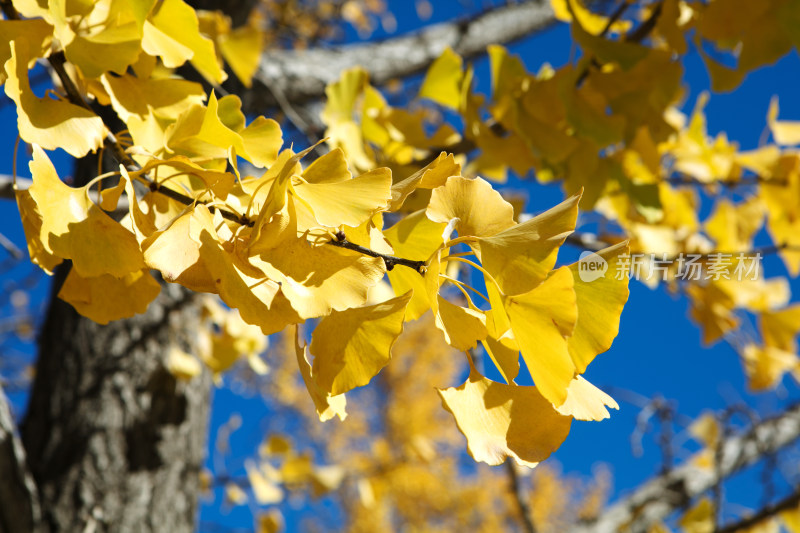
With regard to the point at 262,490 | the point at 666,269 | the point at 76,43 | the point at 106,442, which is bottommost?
the point at 262,490

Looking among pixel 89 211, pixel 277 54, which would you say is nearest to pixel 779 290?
pixel 277 54

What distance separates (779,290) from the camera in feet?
4.14

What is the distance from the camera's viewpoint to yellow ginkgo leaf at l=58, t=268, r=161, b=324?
434 mm

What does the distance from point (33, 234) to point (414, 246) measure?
0.25 m

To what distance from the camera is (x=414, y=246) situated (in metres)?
0.41

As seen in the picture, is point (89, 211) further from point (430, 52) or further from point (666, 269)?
point (430, 52)

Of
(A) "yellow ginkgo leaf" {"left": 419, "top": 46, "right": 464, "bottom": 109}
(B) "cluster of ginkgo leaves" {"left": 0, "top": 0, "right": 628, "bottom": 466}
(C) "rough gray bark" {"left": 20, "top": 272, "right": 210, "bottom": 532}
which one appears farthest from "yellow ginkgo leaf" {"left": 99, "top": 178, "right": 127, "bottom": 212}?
(C) "rough gray bark" {"left": 20, "top": 272, "right": 210, "bottom": 532}

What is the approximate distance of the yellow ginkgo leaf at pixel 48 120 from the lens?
0.39 meters

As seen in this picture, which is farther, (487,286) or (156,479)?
(156,479)

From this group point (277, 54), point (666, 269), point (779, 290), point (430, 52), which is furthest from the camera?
point (430, 52)

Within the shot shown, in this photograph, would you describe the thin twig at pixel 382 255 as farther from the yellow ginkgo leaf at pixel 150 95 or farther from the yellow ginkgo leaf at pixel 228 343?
the yellow ginkgo leaf at pixel 228 343

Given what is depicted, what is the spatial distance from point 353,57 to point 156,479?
3.28ft

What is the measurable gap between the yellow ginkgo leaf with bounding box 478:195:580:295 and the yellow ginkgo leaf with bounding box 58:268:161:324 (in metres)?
0.24

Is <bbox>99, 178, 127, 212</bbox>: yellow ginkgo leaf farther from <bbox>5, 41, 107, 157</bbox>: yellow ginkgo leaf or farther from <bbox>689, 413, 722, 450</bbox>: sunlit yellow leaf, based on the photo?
<bbox>689, 413, 722, 450</bbox>: sunlit yellow leaf
